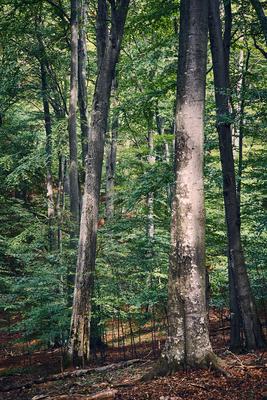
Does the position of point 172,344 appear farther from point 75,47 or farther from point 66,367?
point 75,47

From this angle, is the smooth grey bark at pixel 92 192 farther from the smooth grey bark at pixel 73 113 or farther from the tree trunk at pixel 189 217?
the tree trunk at pixel 189 217

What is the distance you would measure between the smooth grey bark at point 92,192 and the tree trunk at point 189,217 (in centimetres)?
385

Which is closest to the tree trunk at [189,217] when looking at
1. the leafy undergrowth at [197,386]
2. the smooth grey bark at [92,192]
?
the leafy undergrowth at [197,386]

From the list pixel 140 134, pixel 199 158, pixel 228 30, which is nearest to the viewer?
pixel 199 158

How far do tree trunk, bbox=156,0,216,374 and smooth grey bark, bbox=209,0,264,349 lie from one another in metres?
2.01

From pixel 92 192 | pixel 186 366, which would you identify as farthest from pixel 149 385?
pixel 92 192

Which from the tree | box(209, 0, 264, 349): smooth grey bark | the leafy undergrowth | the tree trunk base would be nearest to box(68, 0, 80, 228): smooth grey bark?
box(209, 0, 264, 349): smooth grey bark

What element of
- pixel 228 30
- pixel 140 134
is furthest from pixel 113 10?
pixel 140 134

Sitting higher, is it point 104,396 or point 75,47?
point 75,47

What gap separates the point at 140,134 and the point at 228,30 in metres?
11.6

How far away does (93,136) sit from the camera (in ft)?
30.6

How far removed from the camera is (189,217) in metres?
5.24

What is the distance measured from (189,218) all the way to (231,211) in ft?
10.7

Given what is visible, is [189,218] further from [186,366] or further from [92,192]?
[92,192]
